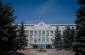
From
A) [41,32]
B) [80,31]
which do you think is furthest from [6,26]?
[41,32]

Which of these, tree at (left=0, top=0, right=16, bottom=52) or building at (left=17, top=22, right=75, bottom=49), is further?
building at (left=17, top=22, right=75, bottom=49)

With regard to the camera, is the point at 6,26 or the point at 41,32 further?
the point at 41,32

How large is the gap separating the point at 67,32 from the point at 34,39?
128 feet

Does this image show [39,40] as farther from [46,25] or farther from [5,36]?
[5,36]

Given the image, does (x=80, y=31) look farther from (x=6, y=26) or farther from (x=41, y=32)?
(x=41, y=32)

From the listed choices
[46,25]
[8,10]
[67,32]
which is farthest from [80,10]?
[46,25]

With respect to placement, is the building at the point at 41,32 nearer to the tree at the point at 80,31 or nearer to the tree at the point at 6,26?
the tree at the point at 6,26

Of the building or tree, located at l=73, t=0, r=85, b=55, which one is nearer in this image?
tree, located at l=73, t=0, r=85, b=55

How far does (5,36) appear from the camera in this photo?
2614 centimetres

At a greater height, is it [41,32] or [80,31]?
[41,32]

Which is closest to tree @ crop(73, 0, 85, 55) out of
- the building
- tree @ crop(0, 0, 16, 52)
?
tree @ crop(0, 0, 16, 52)

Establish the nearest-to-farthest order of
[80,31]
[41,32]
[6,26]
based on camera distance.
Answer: [80,31]
[6,26]
[41,32]

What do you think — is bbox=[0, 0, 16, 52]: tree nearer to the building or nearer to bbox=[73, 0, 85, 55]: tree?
bbox=[73, 0, 85, 55]: tree

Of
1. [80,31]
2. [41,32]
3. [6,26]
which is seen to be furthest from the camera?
[41,32]
